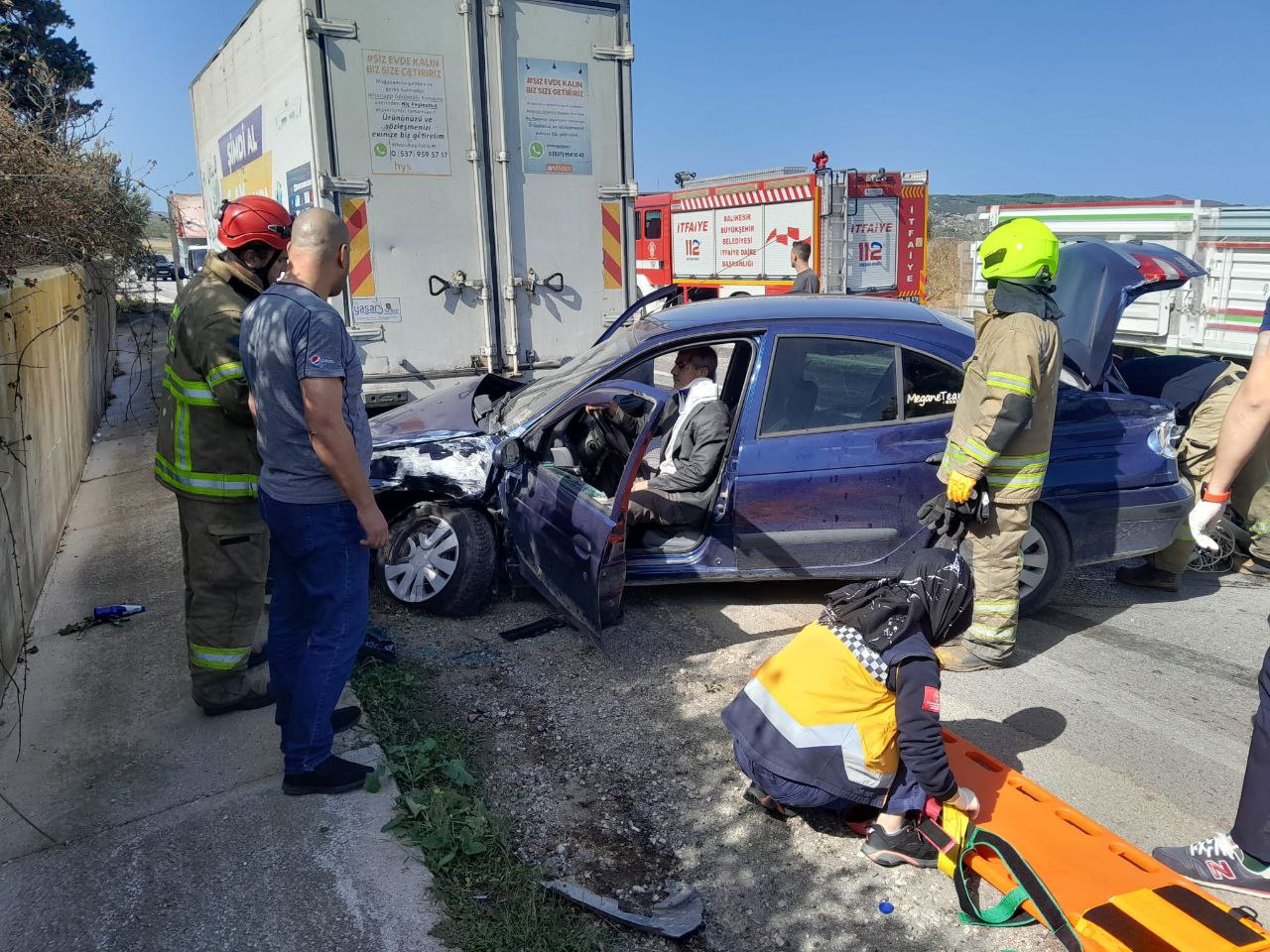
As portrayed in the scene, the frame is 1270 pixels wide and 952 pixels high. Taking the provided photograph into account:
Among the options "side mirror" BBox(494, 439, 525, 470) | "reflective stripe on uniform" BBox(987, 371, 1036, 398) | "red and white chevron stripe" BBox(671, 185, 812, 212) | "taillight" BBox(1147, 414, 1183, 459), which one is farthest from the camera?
"red and white chevron stripe" BBox(671, 185, 812, 212)

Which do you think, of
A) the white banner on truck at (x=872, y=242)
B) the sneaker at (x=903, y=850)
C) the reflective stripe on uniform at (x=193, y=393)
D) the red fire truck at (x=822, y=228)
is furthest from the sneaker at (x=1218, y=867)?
the white banner on truck at (x=872, y=242)

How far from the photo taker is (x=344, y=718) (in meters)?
3.53

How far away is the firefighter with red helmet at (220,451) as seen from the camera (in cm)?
337

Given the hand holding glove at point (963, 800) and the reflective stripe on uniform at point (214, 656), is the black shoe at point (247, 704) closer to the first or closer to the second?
the reflective stripe on uniform at point (214, 656)

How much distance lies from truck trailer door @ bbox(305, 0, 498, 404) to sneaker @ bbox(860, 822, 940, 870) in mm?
4860

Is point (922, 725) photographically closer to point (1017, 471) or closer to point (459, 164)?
point (1017, 471)

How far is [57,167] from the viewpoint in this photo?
553 centimetres

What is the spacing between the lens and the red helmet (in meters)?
3.44

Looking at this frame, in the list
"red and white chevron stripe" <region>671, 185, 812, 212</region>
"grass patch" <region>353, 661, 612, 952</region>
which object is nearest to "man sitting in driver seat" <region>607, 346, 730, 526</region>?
"grass patch" <region>353, 661, 612, 952</region>

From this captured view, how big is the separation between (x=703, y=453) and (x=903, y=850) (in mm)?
2172

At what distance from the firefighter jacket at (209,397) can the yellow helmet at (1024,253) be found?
3.02 m

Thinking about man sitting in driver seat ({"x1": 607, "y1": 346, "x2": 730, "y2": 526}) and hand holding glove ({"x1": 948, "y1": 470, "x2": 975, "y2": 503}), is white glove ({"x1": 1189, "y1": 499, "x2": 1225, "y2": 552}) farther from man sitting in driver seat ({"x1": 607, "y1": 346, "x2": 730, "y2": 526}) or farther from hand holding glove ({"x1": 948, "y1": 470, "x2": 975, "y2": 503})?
man sitting in driver seat ({"x1": 607, "y1": 346, "x2": 730, "y2": 526})

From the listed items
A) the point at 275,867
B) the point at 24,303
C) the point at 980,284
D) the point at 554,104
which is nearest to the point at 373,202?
the point at 554,104

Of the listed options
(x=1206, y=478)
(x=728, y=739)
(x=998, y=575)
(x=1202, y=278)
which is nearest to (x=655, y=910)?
(x=728, y=739)
